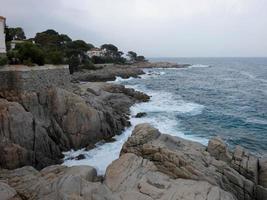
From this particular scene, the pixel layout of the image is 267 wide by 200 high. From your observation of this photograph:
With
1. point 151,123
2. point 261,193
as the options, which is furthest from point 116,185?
point 151,123

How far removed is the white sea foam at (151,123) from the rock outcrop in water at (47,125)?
1.08 meters

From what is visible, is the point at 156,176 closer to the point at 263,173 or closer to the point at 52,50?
the point at 263,173

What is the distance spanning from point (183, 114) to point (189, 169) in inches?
930

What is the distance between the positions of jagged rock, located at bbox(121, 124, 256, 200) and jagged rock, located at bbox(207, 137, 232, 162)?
2.08 feet

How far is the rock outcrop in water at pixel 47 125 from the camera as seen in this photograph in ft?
71.4

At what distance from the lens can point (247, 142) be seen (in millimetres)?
28750

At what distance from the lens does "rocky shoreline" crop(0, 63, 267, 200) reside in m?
14.3

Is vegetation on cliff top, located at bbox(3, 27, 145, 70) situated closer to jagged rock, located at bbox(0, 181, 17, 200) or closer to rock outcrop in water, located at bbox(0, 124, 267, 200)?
rock outcrop in water, located at bbox(0, 124, 267, 200)

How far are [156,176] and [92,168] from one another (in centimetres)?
349

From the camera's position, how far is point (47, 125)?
25.6 meters

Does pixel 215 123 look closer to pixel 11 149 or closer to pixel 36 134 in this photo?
pixel 36 134

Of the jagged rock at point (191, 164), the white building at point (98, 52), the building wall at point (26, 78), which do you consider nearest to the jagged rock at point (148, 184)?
the jagged rock at point (191, 164)

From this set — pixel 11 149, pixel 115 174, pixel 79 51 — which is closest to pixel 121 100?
pixel 11 149

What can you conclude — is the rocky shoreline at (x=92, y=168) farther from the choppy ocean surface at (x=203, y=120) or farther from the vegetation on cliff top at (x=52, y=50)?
the vegetation on cliff top at (x=52, y=50)
